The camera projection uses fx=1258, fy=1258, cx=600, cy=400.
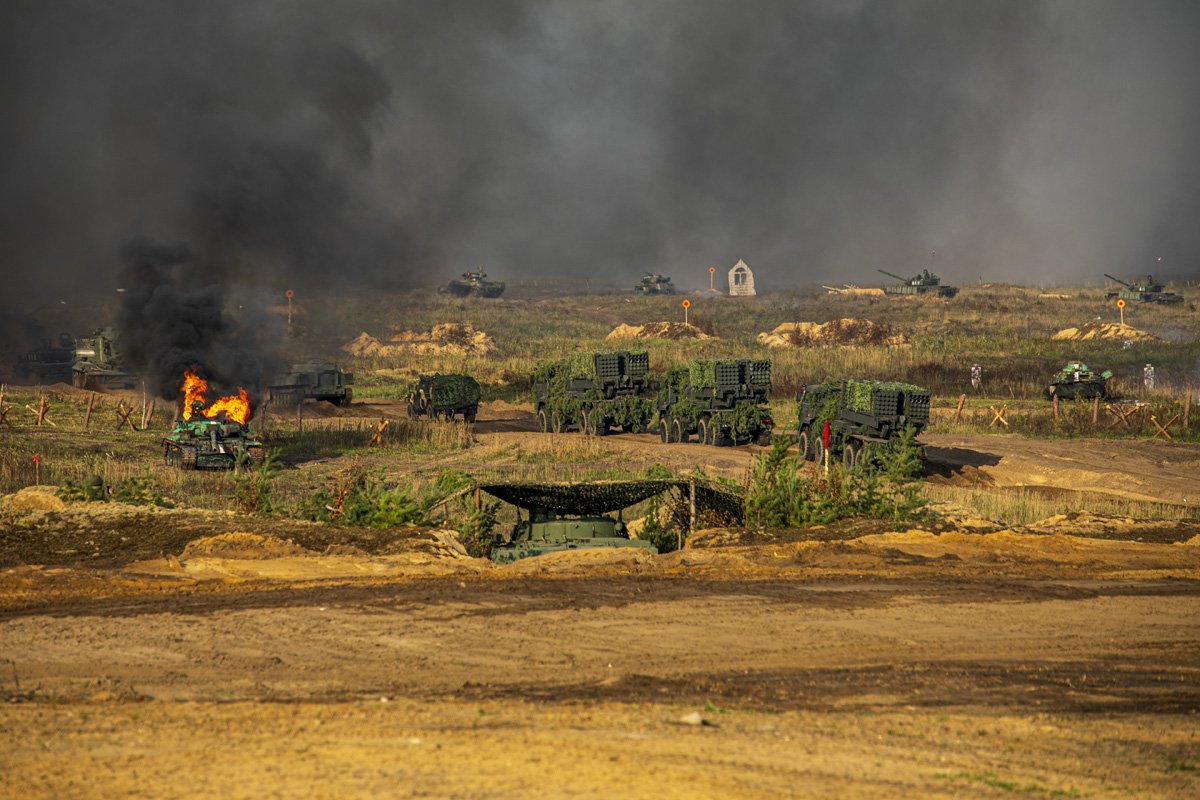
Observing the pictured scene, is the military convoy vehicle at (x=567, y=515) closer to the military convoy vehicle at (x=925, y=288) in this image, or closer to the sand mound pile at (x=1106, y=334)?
the sand mound pile at (x=1106, y=334)

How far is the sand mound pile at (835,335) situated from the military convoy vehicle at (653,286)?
31013 millimetres

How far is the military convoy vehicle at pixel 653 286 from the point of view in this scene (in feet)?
342

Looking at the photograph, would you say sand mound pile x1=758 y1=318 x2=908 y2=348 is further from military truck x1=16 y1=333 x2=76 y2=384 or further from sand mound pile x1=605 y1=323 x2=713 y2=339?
military truck x1=16 y1=333 x2=76 y2=384

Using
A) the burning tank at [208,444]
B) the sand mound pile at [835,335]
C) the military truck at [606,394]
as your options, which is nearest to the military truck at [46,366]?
the military truck at [606,394]

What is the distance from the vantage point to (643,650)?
11.4 meters

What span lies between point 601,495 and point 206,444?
11.8 m

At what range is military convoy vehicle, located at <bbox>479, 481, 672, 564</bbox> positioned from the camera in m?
16.4

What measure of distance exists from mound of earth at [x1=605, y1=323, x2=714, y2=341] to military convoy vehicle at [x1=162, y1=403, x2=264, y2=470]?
47.5m

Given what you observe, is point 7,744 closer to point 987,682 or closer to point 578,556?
point 987,682

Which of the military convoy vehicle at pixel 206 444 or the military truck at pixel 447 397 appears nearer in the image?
the military convoy vehicle at pixel 206 444

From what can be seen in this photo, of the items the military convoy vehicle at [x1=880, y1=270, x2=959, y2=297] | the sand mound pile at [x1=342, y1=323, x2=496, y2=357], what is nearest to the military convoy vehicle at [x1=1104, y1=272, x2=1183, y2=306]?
the military convoy vehicle at [x1=880, y1=270, x2=959, y2=297]

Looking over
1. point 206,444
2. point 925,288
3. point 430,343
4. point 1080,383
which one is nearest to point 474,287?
point 430,343

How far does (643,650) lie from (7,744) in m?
A: 5.42

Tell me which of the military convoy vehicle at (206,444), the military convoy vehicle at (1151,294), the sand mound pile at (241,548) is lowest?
the sand mound pile at (241,548)
